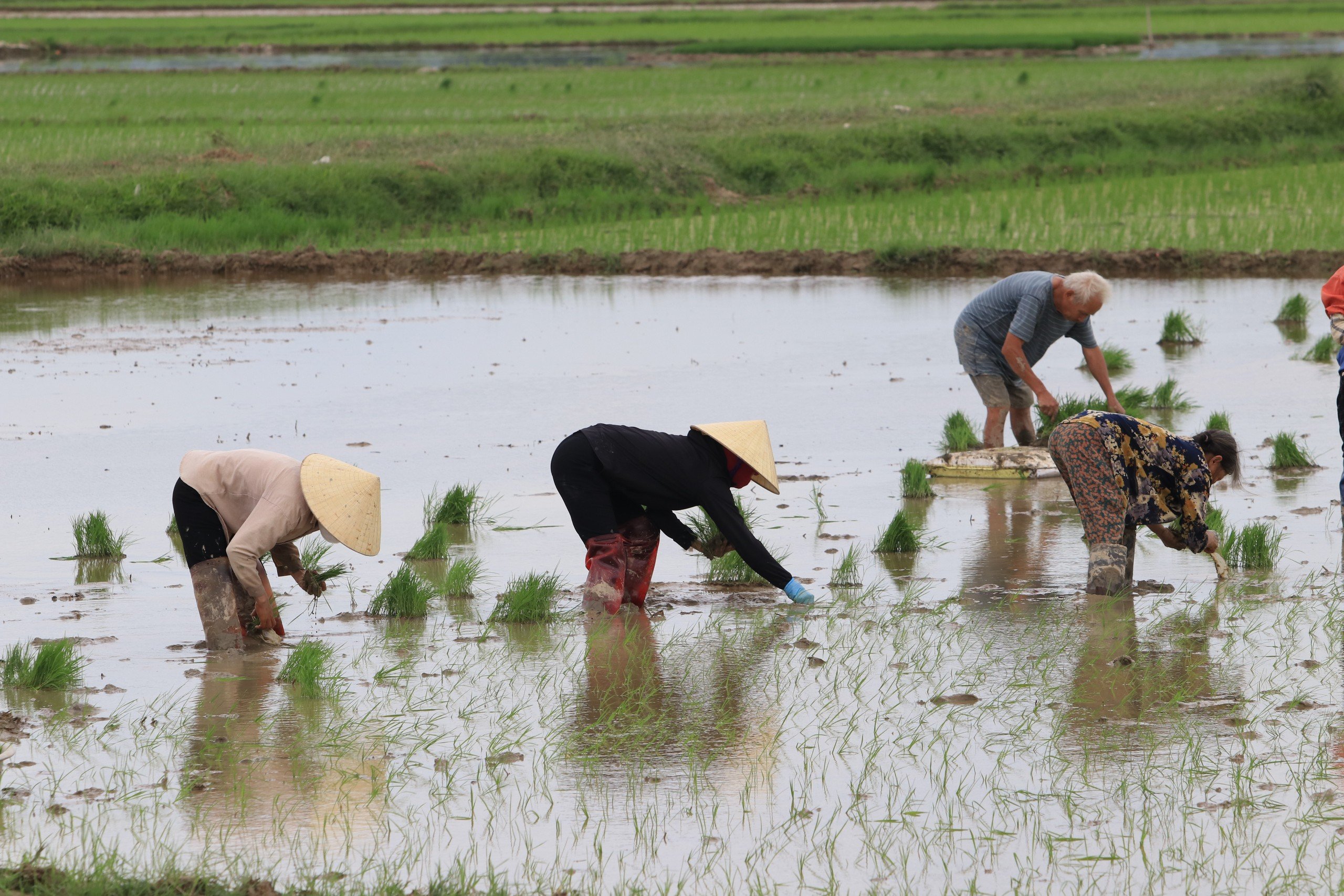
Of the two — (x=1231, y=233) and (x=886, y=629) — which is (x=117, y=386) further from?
(x=1231, y=233)

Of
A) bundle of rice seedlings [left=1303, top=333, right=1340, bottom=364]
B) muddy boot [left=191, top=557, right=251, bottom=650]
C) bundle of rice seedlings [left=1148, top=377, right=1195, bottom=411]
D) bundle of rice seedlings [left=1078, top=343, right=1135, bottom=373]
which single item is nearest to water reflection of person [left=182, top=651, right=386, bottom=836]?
muddy boot [left=191, top=557, right=251, bottom=650]

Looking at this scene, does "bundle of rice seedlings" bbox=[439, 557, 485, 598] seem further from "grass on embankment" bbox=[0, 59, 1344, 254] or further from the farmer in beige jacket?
"grass on embankment" bbox=[0, 59, 1344, 254]

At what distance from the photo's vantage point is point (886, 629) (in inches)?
245

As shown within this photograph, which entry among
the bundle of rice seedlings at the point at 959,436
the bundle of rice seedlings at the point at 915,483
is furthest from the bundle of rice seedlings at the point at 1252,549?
the bundle of rice seedlings at the point at 959,436

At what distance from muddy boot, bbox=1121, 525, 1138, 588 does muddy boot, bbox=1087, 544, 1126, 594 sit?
0.13 m

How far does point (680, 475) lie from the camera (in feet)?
20.6

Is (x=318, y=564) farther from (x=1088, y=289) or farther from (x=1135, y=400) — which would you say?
(x=1135, y=400)

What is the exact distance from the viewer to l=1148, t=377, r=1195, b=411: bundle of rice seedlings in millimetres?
10906

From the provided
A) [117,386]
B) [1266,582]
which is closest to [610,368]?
[117,386]

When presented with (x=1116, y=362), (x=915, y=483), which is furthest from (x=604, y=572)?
(x=1116, y=362)

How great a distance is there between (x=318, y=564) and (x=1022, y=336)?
3952 millimetres

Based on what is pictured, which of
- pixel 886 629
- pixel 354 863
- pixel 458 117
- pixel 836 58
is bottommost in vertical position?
pixel 354 863

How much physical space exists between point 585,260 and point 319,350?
523 centimetres

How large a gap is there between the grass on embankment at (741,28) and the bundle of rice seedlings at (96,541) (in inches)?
1505
